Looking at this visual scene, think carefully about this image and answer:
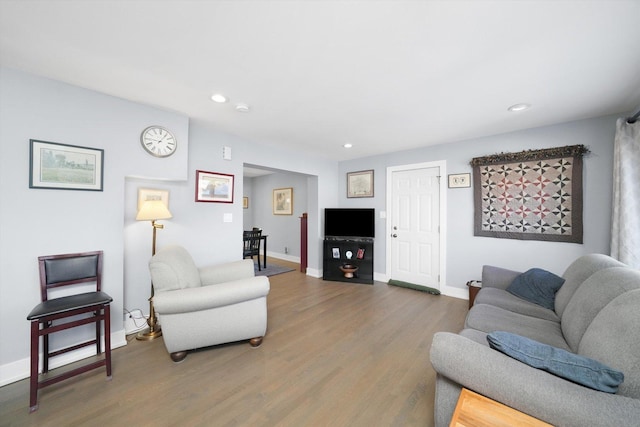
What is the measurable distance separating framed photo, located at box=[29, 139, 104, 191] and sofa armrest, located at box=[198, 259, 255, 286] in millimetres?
1247

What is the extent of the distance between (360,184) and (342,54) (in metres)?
3.22

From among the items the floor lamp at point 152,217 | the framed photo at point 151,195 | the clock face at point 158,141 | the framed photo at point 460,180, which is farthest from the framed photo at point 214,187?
the framed photo at point 460,180

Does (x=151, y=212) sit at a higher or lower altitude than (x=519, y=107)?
lower

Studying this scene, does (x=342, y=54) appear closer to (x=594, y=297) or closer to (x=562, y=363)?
(x=562, y=363)

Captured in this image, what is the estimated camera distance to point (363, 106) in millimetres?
2432

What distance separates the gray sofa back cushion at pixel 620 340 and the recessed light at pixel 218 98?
299 cm

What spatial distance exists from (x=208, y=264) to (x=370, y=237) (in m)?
2.69

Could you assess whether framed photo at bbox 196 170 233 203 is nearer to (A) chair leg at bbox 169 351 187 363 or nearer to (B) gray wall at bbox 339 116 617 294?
(A) chair leg at bbox 169 351 187 363

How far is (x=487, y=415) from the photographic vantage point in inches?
34.3

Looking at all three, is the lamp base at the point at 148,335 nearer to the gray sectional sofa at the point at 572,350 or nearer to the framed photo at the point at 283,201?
the gray sectional sofa at the point at 572,350

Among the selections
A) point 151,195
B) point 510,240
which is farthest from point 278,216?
point 510,240

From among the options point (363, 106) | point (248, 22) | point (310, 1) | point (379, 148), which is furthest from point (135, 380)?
point (379, 148)

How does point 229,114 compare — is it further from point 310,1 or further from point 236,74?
point 310,1

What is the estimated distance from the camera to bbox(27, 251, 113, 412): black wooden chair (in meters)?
1.57
